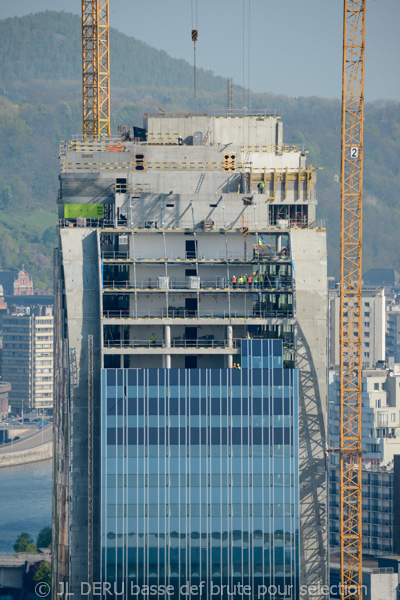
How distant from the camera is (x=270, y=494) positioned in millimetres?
188750

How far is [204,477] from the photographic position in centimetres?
18850

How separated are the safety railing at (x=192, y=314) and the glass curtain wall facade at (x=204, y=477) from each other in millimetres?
10702

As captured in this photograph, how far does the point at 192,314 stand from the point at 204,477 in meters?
22.0

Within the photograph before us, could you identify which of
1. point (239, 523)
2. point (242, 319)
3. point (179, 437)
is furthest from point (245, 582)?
point (242, 319)

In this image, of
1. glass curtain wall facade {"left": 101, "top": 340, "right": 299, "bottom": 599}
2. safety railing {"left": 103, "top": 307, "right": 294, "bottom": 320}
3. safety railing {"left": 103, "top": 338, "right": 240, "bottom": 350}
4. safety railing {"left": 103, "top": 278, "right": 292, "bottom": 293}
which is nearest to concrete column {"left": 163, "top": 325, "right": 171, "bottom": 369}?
safety railing {"left": 103, "top": 338, "right": 240, "bottom": 350}

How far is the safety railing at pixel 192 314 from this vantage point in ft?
648

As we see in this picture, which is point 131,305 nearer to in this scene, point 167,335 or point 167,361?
point 167,335

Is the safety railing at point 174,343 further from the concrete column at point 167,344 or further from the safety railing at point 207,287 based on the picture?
the safety railing at point 207,287

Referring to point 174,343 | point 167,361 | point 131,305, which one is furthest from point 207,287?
point 167,361

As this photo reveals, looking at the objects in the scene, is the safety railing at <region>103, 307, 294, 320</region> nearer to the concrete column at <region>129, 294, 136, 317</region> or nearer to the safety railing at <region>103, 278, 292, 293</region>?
the concrete column at <region>129, 294, 136, 317</region>

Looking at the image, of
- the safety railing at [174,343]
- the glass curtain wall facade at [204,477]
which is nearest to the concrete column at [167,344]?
the safety railing at [174,343]

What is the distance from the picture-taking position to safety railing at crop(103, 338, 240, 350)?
7731 inches

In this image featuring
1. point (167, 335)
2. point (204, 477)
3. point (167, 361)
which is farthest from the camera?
point (167, 335)

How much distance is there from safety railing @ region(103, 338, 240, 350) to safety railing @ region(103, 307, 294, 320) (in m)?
2.92
